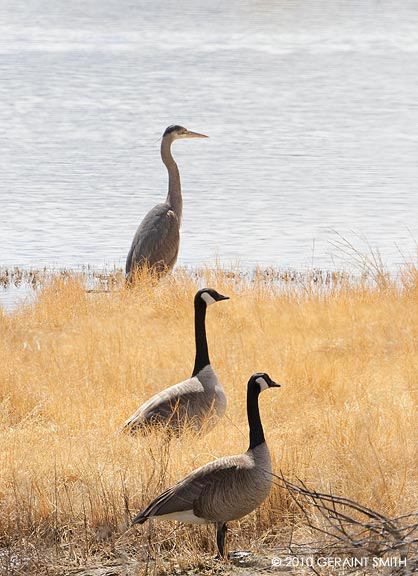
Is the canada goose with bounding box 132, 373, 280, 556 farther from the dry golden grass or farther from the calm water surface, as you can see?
the calm water surface

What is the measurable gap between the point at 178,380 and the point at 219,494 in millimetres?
3098

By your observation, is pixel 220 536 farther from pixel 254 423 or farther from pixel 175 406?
pixel 175 406

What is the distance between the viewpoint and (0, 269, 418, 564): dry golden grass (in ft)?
20.0

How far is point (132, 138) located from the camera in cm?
2692

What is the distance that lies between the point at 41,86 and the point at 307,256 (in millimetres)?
23195

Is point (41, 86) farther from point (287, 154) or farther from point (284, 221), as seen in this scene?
point (284, 221)

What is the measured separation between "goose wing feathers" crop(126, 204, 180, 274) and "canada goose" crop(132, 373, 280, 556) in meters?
5.96

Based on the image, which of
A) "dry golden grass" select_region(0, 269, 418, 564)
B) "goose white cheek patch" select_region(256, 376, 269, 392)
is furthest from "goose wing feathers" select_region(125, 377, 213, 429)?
"goose white cheek patch" select_region(256, 376, 269, 392)

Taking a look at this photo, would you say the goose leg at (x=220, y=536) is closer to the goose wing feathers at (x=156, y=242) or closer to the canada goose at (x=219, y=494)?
the canada goose at (x=219, y=494)

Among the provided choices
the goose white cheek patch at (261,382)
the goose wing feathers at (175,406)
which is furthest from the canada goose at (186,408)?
the goose white cheek patch at (261,382)

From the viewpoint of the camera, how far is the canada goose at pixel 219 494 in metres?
5.50

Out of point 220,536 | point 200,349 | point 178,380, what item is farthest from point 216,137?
point 220,536

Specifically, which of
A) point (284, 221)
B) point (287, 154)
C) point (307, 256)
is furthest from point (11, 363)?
point (287, 154)

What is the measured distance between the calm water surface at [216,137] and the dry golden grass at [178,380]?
10.1 feet
